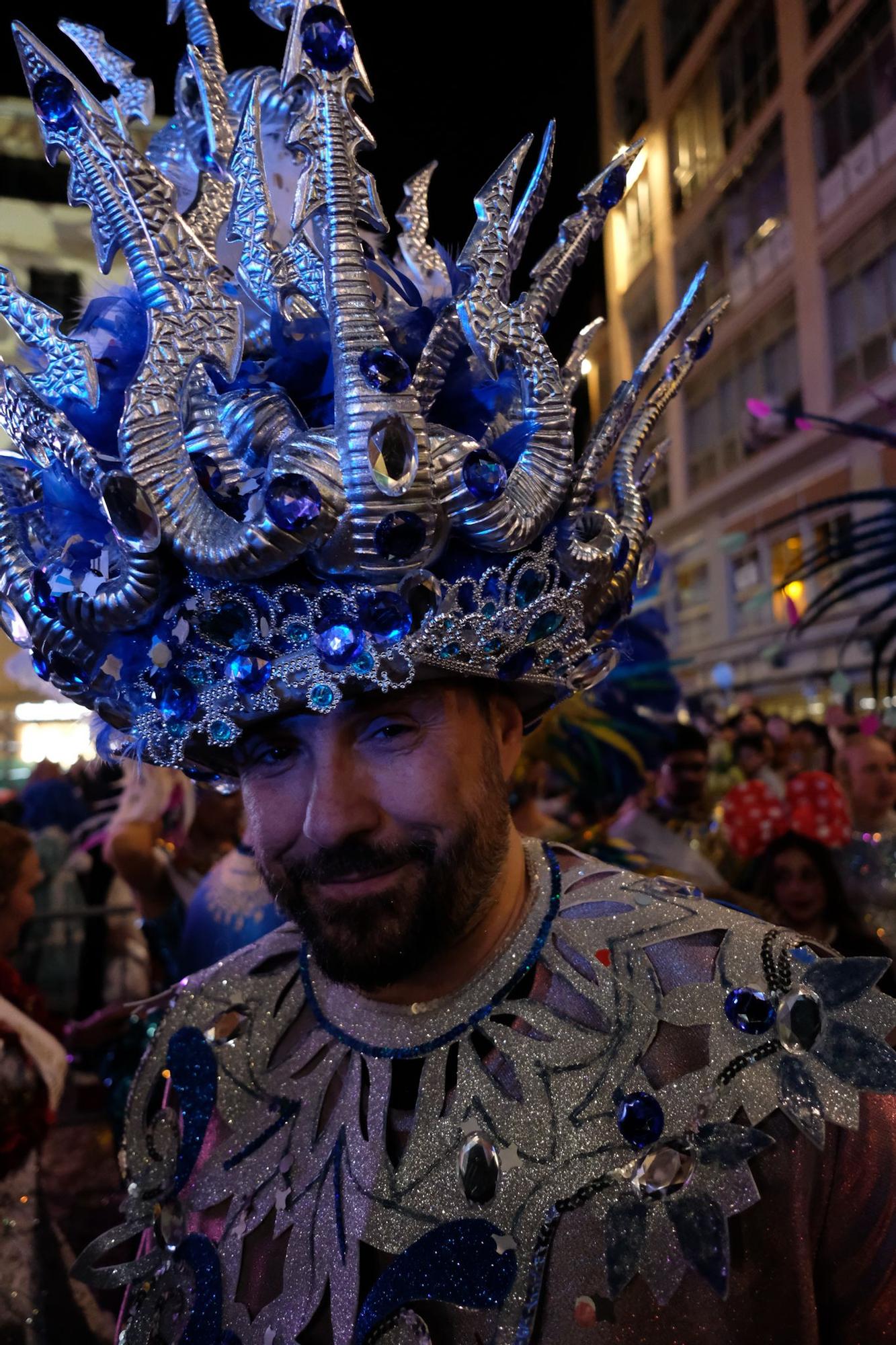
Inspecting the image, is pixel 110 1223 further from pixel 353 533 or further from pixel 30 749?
pixel 30 749

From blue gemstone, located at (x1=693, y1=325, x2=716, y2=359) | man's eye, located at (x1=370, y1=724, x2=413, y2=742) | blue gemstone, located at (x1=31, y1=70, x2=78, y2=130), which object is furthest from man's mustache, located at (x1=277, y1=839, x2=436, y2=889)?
blue gemstone, located at (x1=31, y1=70, x2=78, y2=130)

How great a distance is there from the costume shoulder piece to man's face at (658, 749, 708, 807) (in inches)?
109

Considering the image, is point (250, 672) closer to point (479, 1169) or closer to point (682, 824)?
point (479, 1169)

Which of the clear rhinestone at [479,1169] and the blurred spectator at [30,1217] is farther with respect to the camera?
the blurred spectator at [30,1217]

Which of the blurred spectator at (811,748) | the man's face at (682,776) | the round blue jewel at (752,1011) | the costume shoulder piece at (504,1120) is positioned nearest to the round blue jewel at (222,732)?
the costume shoulder piece at (504,1120)

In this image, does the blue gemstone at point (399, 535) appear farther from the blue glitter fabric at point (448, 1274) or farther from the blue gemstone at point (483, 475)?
the blue glitter fabric at point (448, 1274)

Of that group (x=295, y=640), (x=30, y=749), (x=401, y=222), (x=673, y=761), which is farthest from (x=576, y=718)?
(x=30, y=749)

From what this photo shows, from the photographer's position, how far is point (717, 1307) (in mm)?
1045

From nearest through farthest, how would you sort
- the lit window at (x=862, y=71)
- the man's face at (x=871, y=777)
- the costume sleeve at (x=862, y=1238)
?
1. the costume sleeve at (x=862, y=1238)
2. the lit window at (x=862, y=71)
3. the man's face at (x=871, y=777)

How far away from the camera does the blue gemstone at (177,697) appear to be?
1.24 metres

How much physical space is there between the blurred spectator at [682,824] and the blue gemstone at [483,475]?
234 centimetres

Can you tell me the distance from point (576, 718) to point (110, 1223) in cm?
251

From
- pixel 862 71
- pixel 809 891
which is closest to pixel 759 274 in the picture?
pixel 862 71

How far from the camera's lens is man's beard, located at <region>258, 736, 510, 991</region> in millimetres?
1164
